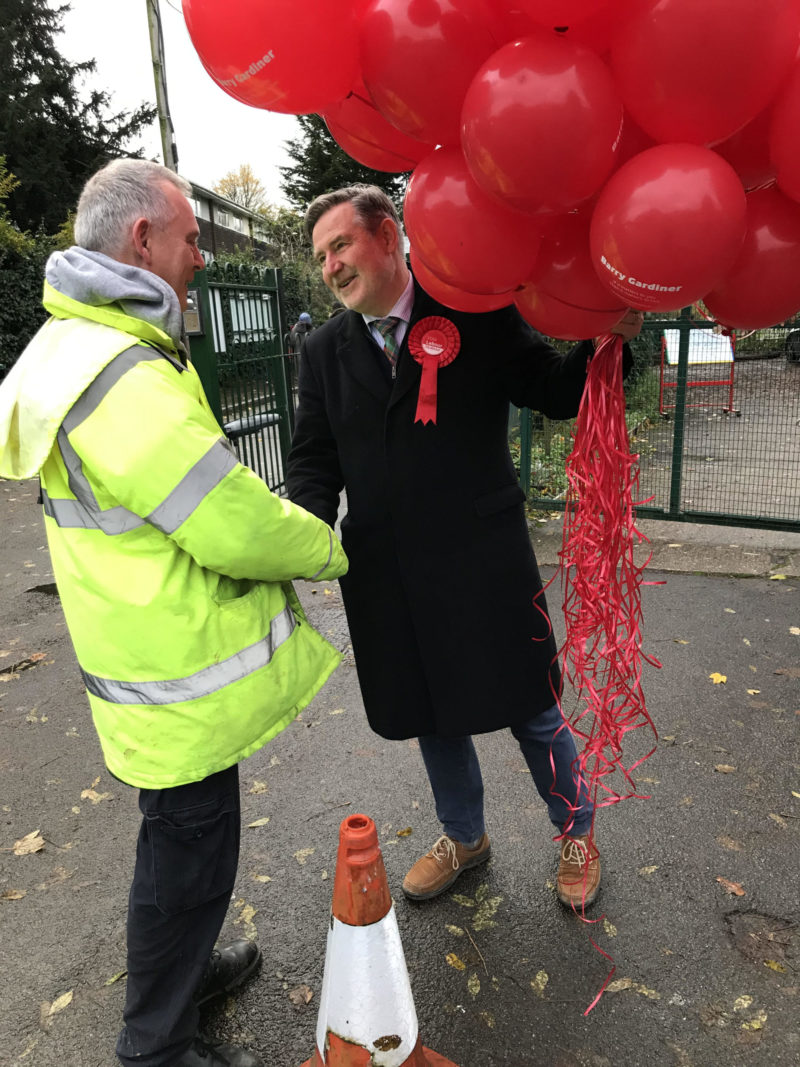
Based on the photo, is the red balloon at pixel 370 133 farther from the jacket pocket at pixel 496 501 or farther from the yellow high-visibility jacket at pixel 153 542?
the jacket pocket at pixel 496 501

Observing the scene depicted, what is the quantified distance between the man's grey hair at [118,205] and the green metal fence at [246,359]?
402cm

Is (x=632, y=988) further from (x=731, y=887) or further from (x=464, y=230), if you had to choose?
(x=464, y=230)

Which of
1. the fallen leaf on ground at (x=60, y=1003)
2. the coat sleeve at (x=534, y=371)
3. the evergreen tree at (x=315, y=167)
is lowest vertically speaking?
the fallen leaf on ground at (x=60, y=1003)

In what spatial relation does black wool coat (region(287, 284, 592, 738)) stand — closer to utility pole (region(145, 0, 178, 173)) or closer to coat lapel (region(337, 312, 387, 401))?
coat lapel (region(337, 312, 387, 401))

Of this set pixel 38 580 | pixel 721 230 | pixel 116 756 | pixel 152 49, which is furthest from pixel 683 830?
pixel 152 49

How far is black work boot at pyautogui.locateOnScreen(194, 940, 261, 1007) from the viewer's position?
7.17 feet

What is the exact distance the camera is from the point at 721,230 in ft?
4.04

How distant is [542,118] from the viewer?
4.00ft

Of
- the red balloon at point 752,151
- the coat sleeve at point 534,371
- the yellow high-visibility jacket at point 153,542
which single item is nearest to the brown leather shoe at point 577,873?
the yellow high-visibility jacket at point 153,542

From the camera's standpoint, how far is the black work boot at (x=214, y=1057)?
1.93 meters

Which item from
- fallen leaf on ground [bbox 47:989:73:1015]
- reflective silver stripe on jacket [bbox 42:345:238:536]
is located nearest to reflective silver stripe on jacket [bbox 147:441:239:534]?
reflective silver stripe on jacket [bbox 42:345:238:536]

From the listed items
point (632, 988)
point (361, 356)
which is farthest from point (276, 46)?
point (632, 988)

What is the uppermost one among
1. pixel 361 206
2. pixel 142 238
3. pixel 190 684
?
pixel 361 206

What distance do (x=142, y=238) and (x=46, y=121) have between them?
84.4ft
